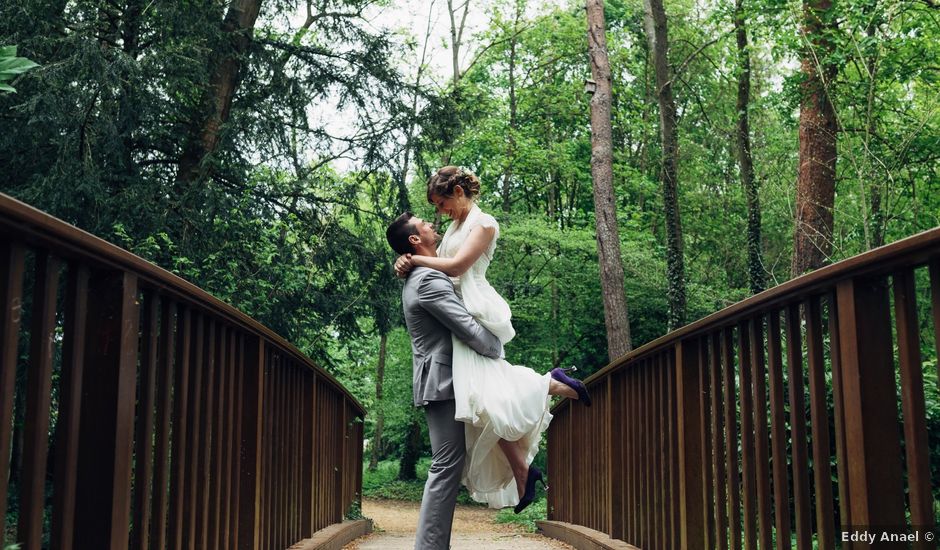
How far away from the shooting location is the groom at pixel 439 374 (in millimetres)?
3863

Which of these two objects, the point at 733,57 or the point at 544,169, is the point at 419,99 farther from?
the point at 544,169

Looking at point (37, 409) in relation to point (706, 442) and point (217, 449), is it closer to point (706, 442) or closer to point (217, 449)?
point (217, 449)

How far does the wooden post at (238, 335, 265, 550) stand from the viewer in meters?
3.54

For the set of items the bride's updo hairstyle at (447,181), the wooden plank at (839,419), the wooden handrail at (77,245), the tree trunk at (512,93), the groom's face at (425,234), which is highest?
the tree trunk at (512,93)

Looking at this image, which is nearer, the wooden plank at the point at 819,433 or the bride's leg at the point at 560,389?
the wooden plank at the point at 819,433

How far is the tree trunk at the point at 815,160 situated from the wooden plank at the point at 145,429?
10882 millimetres

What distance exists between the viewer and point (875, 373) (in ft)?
6.82

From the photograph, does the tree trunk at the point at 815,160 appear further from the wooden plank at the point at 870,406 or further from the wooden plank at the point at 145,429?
the wooden plank at the point at 145,429

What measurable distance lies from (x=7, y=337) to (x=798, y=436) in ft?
6.54

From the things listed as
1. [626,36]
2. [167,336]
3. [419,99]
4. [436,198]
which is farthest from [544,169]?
[167,336]

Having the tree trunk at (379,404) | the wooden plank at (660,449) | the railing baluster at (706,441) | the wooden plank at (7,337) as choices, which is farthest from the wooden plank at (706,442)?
the tree trunk at (379,404)

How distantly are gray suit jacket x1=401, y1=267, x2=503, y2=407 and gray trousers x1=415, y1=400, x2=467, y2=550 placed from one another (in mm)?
98

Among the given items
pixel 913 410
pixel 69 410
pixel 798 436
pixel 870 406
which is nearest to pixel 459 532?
pixel 798 436

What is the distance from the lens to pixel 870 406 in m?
2.07
